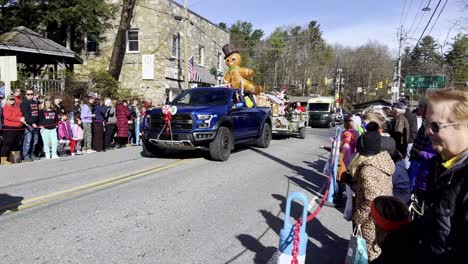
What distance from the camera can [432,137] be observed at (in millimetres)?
2146

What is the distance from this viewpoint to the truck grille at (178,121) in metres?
10.8

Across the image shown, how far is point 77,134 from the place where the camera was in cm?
1269

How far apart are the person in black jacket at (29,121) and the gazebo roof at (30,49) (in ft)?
24.9

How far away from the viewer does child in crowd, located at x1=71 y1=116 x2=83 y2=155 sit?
12.6 meters

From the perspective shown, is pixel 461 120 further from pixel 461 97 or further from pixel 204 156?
pixel 204 156

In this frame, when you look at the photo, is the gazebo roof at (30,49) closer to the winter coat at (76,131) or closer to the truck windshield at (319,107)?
the winter coat at (76,131)

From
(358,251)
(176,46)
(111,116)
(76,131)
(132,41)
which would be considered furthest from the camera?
(176,46)

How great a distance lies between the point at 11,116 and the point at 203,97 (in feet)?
16.7

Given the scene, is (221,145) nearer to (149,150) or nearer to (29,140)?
(149,150)

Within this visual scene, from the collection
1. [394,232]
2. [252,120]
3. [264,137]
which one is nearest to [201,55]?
[264,137]

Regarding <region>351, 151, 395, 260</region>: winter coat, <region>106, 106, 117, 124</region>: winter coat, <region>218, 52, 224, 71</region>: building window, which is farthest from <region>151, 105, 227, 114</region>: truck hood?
<region>218, 52, 224, 71</region>: building window

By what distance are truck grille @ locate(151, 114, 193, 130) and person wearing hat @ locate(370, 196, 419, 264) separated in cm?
858

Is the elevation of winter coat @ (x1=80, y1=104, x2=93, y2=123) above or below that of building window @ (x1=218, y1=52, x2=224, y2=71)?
below

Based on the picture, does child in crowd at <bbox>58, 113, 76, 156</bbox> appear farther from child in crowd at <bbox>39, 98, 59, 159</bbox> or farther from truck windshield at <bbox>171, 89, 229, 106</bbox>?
truck windshield at <bbox>171, 89, 229, 106</bbox>
